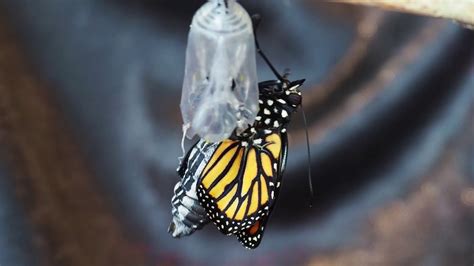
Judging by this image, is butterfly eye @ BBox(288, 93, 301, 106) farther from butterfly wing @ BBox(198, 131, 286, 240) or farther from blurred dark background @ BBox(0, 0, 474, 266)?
blurred dark background @ BBox(0, 0, 474, 266)

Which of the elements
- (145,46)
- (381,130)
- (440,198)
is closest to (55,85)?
(145,46)

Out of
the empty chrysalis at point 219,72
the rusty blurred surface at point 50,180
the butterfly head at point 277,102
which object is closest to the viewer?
the empty chrysalis at point 219,72

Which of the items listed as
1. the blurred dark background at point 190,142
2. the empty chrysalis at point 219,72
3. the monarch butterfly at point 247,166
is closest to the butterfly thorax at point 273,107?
the monarch butterfly at point 247,166

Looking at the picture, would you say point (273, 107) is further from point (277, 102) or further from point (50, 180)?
point (50, 180)

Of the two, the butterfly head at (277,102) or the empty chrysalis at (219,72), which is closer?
the empty chrysalis at (219,72)

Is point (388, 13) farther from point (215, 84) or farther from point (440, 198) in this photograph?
point (215, 84)

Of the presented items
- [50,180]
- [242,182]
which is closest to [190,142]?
[50,180]

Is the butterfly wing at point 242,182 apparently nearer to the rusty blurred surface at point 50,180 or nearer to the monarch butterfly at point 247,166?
the monarch butterfly at point 247,166

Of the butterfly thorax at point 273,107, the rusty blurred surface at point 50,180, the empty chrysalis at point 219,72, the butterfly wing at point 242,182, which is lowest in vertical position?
the rusty blurred surface at point 50,180
